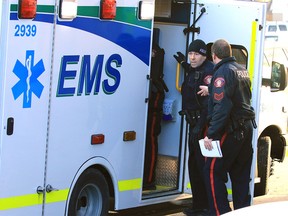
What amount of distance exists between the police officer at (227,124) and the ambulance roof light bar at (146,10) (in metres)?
0.68

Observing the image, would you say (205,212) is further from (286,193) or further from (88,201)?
(286,193)

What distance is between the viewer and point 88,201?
816 centimetres

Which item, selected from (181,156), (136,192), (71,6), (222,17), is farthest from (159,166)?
(71,6)

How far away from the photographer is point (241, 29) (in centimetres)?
880

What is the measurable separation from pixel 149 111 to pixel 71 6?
2191 mm

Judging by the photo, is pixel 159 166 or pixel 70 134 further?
pixel 159 166

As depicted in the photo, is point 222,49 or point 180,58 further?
point 180,58

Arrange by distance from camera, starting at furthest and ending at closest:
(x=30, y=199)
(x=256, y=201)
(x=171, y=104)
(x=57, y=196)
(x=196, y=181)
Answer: (x=256, y=201) → (x=171, y=104) → (x=196, y=181) → (x=57, y=196) → (x=30, y=199)

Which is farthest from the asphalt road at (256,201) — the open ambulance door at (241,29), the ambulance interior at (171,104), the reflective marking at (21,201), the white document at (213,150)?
the reflective marking at (21,201)

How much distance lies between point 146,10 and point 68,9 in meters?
1.26

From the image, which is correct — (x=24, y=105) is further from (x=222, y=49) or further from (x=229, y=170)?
(x=229, y=170)

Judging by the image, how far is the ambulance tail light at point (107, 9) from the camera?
7.72 metres

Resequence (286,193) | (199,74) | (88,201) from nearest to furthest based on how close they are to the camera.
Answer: (88,201), (199,74), (286,193)

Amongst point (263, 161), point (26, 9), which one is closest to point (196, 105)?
point (263, 161)
